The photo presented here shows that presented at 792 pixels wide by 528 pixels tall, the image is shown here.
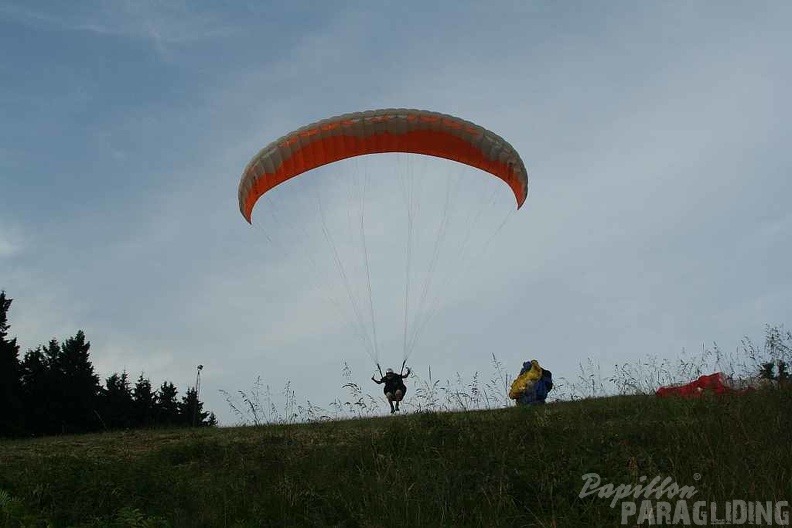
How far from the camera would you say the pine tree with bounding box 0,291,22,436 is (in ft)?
81.7

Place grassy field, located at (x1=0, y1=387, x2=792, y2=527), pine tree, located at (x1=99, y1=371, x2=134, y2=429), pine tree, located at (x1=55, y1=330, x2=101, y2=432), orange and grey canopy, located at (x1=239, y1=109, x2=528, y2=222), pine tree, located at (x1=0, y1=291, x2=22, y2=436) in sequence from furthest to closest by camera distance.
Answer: pine tree, located at (x1=99, y1=371, x2=134, y2=429) < pine tree, located at (x1=55, y1=330, x2=101, y2=432) < pine tree, located at (x1=0, y1=291, x2=22, y2=436) < orange and grey canopy, located at (x1=239, y1=109, x2=528, y2=222) < grassy field, located at (x1=0, y1=387, x2=792, y2=527)

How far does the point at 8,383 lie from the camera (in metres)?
25.5

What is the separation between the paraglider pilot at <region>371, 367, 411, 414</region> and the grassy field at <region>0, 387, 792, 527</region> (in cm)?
515

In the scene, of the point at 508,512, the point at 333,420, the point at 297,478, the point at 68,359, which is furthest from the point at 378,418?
the point at 68,359

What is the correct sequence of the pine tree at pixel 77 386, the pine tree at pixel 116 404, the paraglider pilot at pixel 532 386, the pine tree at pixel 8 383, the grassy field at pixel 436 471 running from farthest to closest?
the pine tree at pixel 116 404
the pine tree at pixel 77 386
the pine tree at pixel 8 383
the paraglider pilot at pixel 532 386
the grassy field at pixel 436 471

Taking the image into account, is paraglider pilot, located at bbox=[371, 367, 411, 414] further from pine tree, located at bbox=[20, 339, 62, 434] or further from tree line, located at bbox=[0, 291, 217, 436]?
pine tree, located at bbox=[20, 339, 62, 434]

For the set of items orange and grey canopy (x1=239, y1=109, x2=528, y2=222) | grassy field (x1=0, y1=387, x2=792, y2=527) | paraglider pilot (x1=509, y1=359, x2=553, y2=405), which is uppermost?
orange and grey canopy (x1=239, y1=109, x2=528, y2=222)

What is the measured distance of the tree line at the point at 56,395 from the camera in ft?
84.3

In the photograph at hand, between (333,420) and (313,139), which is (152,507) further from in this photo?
(313,139)

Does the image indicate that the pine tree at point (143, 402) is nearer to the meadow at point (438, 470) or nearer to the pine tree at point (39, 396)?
the pine tree at point (39, 396)

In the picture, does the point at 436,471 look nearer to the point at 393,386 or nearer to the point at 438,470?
the point at 438,470

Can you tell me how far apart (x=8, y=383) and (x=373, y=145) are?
19.1 meters

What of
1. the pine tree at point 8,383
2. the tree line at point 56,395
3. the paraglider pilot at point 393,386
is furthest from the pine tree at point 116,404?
the paraglider pilot at point 393,386

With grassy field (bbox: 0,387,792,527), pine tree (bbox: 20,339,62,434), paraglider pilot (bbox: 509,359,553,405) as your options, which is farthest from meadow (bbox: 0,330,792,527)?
pine tree (bbox: 20,339,62,434)
